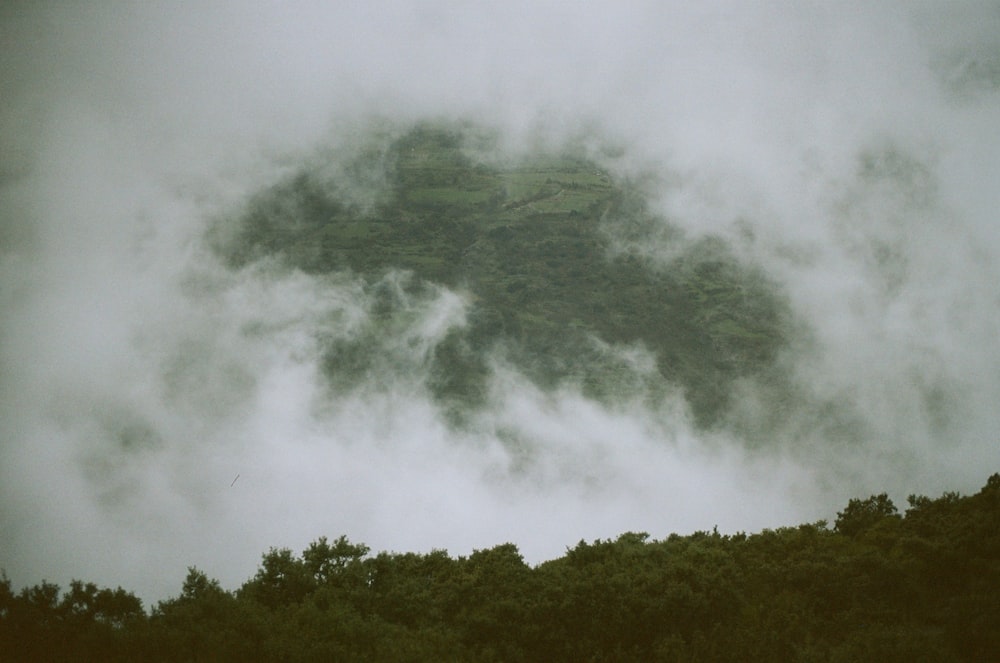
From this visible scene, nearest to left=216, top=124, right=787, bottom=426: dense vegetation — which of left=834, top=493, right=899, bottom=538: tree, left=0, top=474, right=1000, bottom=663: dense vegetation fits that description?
left=834, top=493, right=899, bottom=538: tree

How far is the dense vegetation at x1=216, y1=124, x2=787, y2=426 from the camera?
102 meters

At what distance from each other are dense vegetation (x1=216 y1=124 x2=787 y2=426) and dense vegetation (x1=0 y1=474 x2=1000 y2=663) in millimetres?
73577

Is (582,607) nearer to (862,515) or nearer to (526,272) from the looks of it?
(862,515)

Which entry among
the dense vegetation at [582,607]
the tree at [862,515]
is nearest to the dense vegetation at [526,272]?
the tree at [862,515]

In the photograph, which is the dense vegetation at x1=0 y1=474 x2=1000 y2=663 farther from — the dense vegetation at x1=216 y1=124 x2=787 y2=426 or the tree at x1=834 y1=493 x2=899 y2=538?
the dense vegetation at x1=216 y1=124 x2=787 y2=426

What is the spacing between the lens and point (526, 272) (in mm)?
105938

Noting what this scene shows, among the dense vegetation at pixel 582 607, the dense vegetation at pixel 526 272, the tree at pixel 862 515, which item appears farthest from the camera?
the dense vegetation at pixel 526 272

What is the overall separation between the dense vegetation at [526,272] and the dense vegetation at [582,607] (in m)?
73.6

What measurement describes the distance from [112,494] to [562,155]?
302ft

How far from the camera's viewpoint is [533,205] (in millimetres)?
114250

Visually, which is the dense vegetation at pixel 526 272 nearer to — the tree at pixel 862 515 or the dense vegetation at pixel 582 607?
the tree at pixel 862 515

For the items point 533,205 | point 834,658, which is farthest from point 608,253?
point 834,658

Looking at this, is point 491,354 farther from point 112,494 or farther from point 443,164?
point 112,494

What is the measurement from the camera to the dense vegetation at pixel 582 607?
19.0 m
